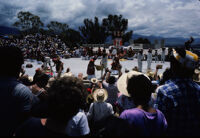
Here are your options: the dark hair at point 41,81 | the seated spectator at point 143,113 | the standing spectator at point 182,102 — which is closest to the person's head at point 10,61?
the dark hair at point 41,81

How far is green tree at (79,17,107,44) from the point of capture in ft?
186

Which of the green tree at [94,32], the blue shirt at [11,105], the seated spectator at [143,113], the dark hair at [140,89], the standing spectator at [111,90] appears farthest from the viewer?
the green tree at [94,32]

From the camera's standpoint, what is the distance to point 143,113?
1.38 meters

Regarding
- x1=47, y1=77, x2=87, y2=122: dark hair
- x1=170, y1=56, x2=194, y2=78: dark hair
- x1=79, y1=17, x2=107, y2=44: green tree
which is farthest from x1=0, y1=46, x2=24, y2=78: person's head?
x1=79, y1=17, x2=107, y2=44: green tree

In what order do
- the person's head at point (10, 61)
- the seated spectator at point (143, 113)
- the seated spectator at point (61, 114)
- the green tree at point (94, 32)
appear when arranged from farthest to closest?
the green tree at point (94, 32) → the person's head at point (10, 61) → the seated spectator at point (143, 113) → the seated spectator at point (61, 114)

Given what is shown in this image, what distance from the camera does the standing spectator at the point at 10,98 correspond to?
1.62 meters

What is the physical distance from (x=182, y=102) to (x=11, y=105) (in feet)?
5.81

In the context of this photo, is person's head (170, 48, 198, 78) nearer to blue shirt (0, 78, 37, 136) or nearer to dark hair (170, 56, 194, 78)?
dark hair (170, 56, 194, 78)

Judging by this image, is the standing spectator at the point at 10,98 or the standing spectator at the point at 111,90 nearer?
the standing spectator at the point at 10,98

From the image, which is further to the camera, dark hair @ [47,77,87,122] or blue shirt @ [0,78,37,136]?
blue shirt @ [0,78,37,136]

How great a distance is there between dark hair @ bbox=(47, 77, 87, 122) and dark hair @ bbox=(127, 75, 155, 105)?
1.66 feet

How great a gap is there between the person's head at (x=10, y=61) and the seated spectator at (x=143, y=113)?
1310mm

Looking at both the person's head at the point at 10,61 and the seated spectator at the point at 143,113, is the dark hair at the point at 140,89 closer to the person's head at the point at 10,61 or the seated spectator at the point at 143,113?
the seated spectator at the point at 143,113

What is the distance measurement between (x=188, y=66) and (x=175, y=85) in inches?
9.8
